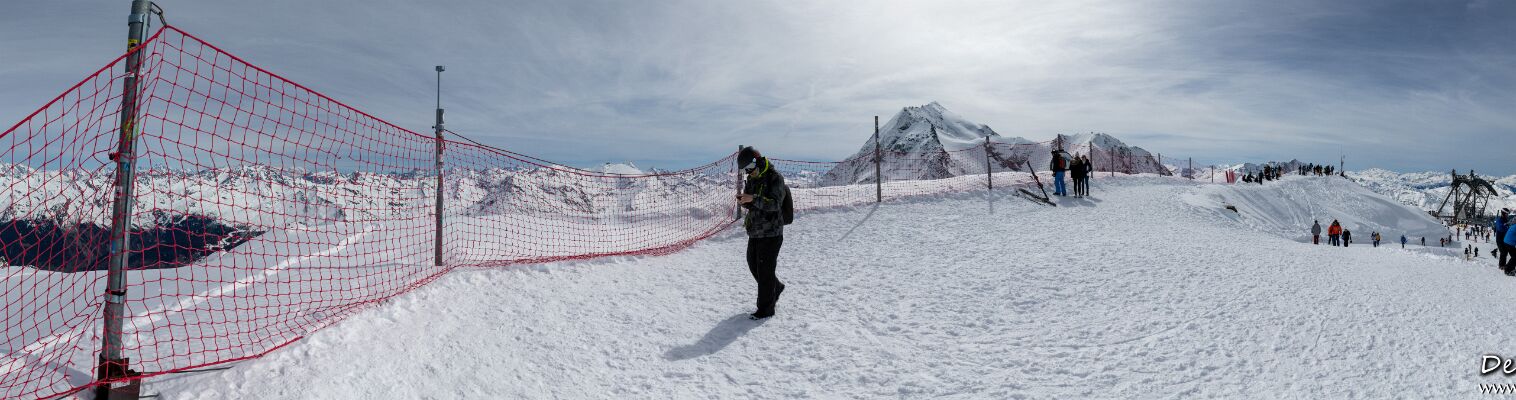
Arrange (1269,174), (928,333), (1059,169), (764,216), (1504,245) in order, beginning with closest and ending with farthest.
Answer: (928,333), (764,216), (1504,245), (1059,169), (1269,174)

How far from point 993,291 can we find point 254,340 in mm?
7516

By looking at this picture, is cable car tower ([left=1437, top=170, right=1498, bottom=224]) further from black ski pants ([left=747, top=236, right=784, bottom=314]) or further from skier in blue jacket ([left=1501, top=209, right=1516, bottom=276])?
black ski pants ([left=747, top=236, right=784, bottom=314])

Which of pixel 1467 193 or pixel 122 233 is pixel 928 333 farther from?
pixel 1467 193

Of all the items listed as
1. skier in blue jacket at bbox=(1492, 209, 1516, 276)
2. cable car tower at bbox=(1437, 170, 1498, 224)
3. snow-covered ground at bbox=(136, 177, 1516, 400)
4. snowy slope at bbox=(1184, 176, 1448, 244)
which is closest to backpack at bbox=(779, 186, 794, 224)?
snow-covered ground at bbox=(136, 177, 1516, 400)

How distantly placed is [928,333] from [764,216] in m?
2.04

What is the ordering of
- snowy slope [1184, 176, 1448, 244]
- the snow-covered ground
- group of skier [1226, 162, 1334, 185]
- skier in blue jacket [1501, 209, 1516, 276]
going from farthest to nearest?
group of skier [1226, 162, 1334, 185]
snowy slope [1184, 176, 1448, 244]
skier in blue jacket [1501, 209, 1516, 276]
the snow-covered ground

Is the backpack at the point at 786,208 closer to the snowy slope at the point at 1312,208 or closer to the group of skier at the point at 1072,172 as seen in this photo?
the group of skier at the point at 1072,172

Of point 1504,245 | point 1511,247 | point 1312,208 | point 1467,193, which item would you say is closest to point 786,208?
point 1511,247

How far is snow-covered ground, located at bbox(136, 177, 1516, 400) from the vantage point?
5141 millimetres

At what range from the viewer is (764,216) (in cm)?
709

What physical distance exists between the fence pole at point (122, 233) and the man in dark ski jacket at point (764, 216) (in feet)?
15.3

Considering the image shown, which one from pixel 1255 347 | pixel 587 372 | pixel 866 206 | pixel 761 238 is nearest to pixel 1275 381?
pixel 1255 347

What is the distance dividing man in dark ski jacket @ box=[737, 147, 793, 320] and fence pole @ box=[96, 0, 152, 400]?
468 cm

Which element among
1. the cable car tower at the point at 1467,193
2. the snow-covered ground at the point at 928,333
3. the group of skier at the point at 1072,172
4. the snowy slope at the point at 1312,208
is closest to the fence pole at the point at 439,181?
the snow-covered ground at the point at 928,333
